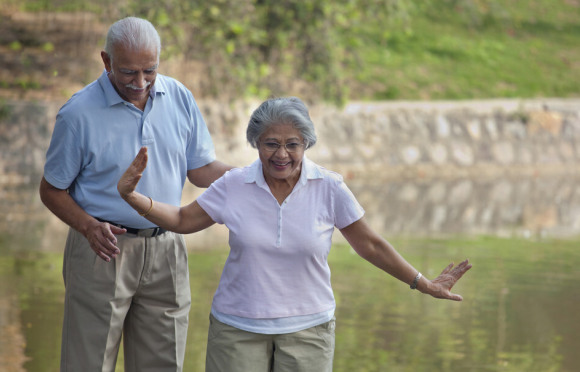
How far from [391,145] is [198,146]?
11475 millimetres

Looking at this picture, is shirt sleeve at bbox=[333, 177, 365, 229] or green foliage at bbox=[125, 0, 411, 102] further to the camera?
green foliage at bbox=[125, 0, 411, 102]

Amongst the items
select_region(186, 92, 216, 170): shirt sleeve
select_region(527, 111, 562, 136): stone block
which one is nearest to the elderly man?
select_region(186, 92, 216, 170): shirt sleeve

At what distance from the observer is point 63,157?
3.17 metres

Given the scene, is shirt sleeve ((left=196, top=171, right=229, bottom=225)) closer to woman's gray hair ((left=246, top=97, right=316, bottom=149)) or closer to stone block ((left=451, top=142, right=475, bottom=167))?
woman's gray hair ((left=246, top=97, right=316, bottom=149))

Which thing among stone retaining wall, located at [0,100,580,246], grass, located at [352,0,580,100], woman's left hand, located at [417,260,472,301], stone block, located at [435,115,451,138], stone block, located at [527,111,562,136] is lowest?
woman's left hand, located at [417,260,472,301]

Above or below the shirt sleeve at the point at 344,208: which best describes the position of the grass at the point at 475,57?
above

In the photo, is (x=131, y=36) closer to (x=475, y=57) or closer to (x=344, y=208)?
(x=344, y=208)

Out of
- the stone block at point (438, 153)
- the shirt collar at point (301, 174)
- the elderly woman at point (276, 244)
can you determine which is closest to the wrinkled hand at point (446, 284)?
the elderly woman at point (276, 244)

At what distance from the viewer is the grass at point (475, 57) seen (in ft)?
54.9

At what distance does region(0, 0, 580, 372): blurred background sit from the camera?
18.5 feet

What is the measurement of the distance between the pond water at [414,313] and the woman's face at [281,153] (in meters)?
2.19

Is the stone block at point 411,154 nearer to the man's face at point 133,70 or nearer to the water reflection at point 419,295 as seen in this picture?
the water reflection at point 419,295

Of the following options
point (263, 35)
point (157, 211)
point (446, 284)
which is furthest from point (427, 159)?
point (157, 211)

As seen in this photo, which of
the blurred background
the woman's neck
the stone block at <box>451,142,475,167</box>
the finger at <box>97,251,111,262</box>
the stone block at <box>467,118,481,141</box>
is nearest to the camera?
the woman's neck
